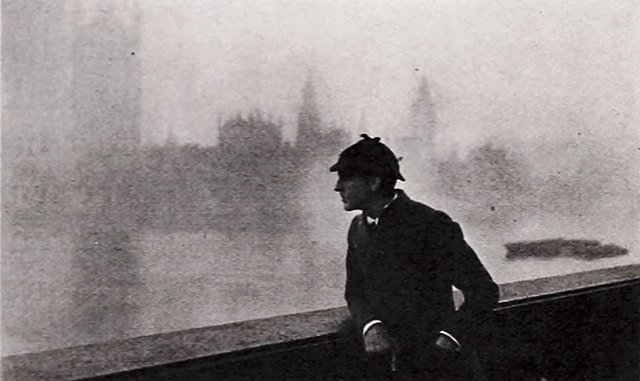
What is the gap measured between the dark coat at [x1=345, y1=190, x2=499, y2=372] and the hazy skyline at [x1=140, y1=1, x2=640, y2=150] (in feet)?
1.58

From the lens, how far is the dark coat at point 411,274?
2.64 meters

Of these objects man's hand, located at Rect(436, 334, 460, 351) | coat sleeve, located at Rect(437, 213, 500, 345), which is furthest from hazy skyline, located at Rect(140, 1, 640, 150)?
man's hand, located at Rect(436, 334, 460, 351)

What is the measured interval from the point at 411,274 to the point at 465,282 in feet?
0.73

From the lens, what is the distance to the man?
8.66 feet

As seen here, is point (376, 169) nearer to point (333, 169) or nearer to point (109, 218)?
point (333, 169)

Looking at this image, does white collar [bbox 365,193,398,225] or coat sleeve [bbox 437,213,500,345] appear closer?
coat sleeve [bbox 437,213,500,345]

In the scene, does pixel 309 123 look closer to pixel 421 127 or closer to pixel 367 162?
pixel 367 162

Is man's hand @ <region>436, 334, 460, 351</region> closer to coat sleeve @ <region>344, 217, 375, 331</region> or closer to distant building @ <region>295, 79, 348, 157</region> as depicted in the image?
coat sleeve @ <region>344, 217, 375, 331</region>

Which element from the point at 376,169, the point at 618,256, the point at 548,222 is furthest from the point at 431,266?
the point at 618,256

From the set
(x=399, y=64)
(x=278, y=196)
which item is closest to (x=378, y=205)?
(x=278, y=196)

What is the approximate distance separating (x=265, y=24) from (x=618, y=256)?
214cm

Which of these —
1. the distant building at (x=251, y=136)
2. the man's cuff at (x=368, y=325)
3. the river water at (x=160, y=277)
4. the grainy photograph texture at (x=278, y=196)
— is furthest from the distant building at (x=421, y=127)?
the man's cuff at (x=368, y=325)

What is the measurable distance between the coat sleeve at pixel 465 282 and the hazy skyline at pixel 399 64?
23.9 inches

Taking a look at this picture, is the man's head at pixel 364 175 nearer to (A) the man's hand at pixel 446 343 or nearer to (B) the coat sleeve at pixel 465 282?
(B) the coat sleeve at pixel 465 282
